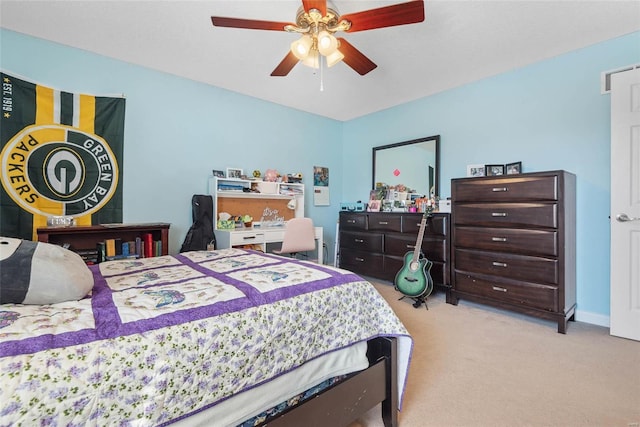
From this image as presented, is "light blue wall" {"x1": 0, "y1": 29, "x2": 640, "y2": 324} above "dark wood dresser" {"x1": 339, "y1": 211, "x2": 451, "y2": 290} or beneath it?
above

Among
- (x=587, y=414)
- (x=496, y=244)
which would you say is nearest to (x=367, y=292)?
(x=587, y=414)

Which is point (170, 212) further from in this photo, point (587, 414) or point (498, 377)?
point (587, 414)

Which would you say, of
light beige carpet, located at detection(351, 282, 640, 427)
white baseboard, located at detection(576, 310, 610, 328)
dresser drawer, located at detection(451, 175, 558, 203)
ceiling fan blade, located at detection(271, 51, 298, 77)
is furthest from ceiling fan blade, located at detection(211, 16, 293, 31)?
white baseboard, located at detection(576, 310, 610, 328)

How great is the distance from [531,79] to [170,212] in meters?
4.03

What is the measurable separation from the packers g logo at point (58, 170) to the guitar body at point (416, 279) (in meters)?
3.06

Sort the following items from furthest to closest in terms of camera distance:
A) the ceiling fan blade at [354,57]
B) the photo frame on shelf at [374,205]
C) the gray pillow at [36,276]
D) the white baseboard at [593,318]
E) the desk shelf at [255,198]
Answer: the photo frame on shelf at [374,205], the desk shelf at [255,198], the white baseboard at [593,318], the ceiling fan blade at [354,57], the gray pillow at [36,276]

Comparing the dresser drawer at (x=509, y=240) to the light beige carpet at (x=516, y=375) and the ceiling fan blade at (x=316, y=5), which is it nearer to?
the light beige carpet at (x=516, y=375)

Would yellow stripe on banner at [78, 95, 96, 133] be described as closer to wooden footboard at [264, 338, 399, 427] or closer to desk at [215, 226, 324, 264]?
desk at [215, 226, 324, 264]

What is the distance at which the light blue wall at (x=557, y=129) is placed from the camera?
8.39 feet

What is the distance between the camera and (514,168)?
9.86 feet

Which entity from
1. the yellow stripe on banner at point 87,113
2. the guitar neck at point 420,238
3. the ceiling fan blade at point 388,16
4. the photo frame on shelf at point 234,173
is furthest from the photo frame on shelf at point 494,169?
the yellow stripe on banner at point 87,113

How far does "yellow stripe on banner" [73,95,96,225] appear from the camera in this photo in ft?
9.02

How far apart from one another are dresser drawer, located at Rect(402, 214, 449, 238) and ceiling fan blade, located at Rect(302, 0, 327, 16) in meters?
2.28

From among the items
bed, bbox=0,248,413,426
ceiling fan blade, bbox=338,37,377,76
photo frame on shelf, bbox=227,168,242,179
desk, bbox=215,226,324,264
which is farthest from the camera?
photo frame on shelf, bbox=227,168,242,179
